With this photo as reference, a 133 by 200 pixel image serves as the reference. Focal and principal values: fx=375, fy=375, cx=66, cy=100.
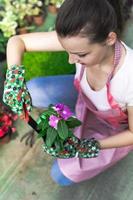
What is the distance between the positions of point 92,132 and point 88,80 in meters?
0.30

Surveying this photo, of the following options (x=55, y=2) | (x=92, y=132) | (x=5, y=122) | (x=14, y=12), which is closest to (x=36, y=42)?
(x=92, y=132)

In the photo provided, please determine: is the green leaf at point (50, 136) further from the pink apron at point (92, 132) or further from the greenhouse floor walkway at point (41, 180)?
the greenhouse floor walkway at point (41, 180)

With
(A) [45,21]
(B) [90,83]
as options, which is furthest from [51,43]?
(A) [45,21]

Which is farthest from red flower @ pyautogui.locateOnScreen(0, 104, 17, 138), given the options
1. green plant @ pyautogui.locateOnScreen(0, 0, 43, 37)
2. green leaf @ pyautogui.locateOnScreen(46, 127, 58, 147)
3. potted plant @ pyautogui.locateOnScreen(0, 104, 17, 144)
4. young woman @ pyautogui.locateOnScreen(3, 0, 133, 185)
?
green leaf @ pyautogui.locateOnScreen(46, 127, 58, 147)

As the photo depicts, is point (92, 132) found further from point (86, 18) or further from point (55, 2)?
point (55, 2)

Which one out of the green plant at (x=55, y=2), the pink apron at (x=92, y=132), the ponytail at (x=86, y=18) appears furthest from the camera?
the green plant at (x=55, y=2)

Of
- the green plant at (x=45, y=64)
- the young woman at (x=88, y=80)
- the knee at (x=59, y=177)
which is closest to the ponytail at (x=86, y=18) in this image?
the young woman at (x=88, y=80)

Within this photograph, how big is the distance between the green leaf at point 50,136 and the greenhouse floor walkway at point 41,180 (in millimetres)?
594

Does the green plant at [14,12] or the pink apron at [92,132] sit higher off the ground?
the green plant at [14,12]

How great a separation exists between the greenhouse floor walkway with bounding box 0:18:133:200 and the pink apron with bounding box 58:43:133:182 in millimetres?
189

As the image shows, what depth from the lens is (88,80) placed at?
4.87ft

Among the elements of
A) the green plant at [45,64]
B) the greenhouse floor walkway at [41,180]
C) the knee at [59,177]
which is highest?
the green plant at [45,64]

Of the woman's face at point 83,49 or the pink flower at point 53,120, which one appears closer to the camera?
the woman's face at point 83,49

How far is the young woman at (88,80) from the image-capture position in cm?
112
